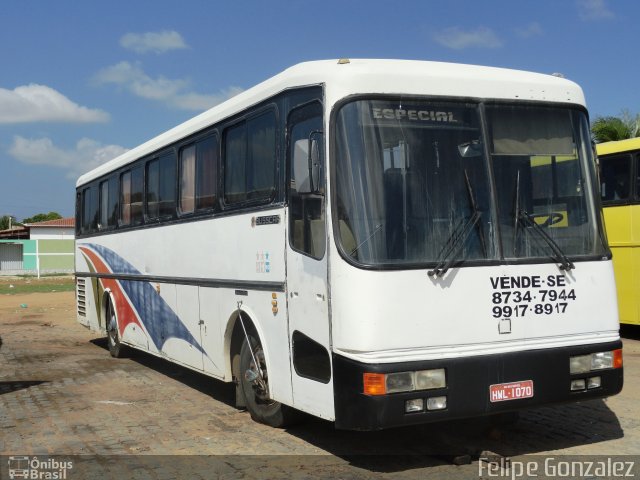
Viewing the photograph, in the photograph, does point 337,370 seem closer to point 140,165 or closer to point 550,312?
point 550,312

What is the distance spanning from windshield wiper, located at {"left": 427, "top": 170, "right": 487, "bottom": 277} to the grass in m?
31.2

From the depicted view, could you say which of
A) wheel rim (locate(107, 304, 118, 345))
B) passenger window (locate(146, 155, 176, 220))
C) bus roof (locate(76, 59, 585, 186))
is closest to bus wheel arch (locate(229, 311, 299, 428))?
bus roof (locate(76, 59, 585, 186))

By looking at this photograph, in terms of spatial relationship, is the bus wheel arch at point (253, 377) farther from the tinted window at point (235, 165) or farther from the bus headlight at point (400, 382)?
the bus headlight at point (400, 382)

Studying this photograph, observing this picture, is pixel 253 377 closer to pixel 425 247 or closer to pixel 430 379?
pixel 430 379

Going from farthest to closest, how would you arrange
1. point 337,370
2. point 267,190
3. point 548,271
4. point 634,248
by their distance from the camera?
1. point 634,248
2. point 267,190
3. point 548,271
4. point 337,370

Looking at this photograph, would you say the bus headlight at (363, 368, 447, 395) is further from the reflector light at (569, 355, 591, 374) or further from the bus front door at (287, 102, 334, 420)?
the reflector light at (569, 355, 591, 374)

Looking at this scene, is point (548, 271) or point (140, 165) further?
point (140, 165)

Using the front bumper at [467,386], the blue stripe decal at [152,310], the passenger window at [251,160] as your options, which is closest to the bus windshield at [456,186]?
the front bumper at [467,386]

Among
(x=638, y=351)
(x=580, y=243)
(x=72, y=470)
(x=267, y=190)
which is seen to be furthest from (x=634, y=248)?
(x=72, y=470)

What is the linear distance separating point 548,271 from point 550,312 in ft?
1.08

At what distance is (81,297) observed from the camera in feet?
51.4

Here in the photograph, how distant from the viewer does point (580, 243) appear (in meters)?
6.66

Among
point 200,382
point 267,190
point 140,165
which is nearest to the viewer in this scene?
point 267,190

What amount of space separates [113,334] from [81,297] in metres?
2.29
